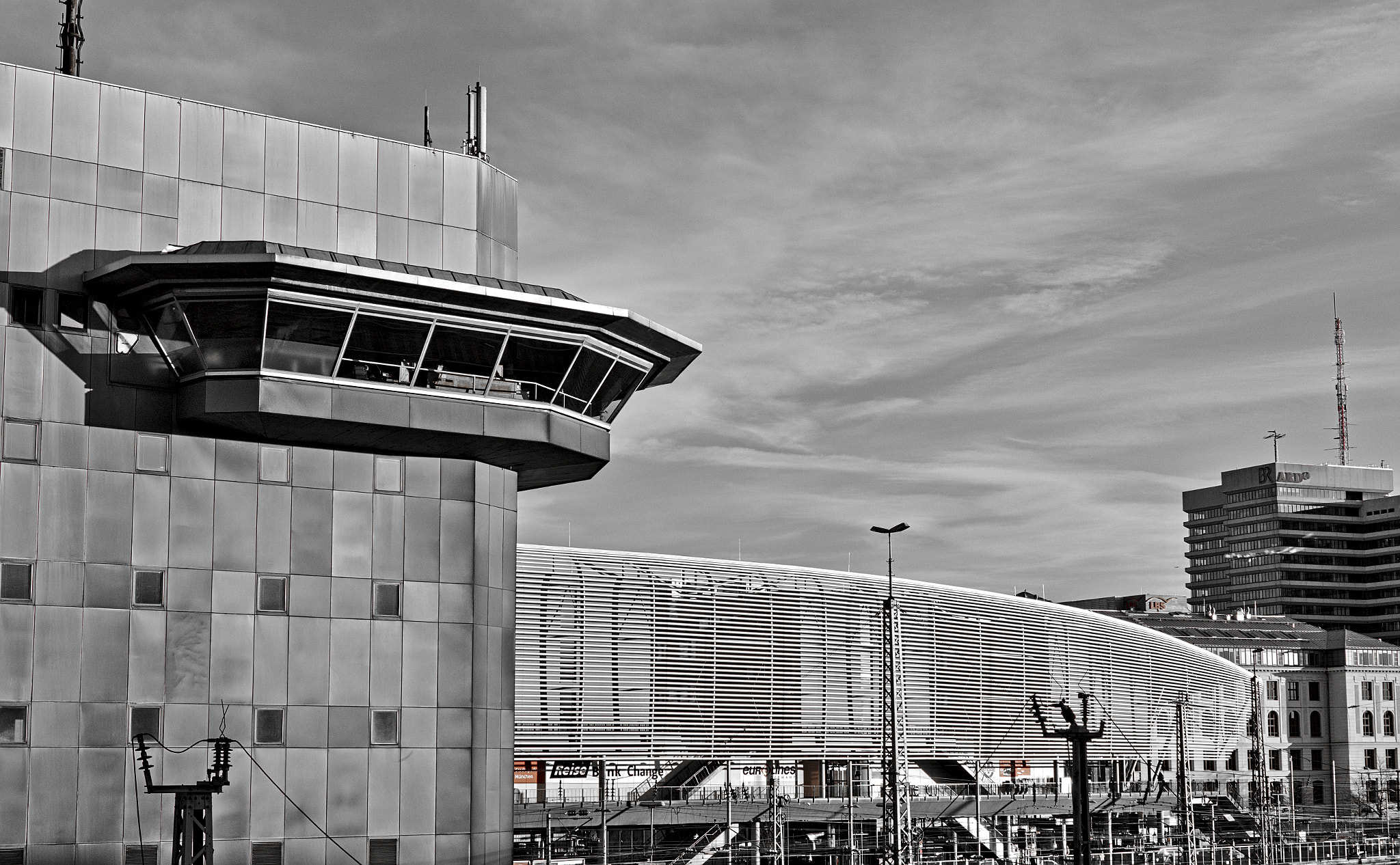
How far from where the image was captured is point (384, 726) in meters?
40.6

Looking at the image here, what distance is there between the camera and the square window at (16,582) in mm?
36906

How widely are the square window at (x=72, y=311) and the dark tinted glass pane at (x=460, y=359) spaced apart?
836 cm

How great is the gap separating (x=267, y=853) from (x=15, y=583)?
880 cm

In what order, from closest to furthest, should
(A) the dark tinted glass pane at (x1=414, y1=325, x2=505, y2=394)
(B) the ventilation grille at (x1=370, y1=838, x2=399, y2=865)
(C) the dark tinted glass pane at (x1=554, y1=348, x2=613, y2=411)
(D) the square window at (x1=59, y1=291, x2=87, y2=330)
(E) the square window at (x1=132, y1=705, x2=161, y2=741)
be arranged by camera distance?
(E) the square window at (x1=132, y1=705, x2=161, y2=741), (D) the square window at (x1=59, y1=291, x2=87, y2=330), (B) the ventilation grille at (x1=370, y1=838, x2=399, y2=865), (A) the dark tinted glass pane at (x1=414, y1=325, x2=505, y2=394), (C) the dark tinted glass pane at (x1=554, y1=348, x2=613, y2=411)

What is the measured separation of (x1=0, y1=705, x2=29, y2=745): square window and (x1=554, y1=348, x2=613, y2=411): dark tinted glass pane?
51.2 ft

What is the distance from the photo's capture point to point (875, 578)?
4614 inches

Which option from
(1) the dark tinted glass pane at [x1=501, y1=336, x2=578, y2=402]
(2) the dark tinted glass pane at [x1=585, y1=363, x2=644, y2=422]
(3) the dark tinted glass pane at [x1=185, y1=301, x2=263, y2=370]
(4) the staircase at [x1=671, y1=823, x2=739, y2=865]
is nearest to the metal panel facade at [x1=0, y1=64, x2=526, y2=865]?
(3) the dark tinted glass pane at [x1=185, y1=301, x2=263, y2=370]

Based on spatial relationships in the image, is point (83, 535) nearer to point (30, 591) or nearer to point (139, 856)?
point (30, 591)

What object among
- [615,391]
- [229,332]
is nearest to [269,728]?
[229,332]

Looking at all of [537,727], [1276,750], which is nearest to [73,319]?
[537,727]

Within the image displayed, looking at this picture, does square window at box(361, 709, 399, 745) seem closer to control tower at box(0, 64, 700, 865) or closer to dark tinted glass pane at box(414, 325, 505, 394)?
control tower at box(0, 64, 700, 865)

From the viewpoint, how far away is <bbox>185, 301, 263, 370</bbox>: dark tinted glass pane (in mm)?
39188

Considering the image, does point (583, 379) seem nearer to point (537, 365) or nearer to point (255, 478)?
point (537, 365)

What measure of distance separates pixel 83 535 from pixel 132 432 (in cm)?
279
